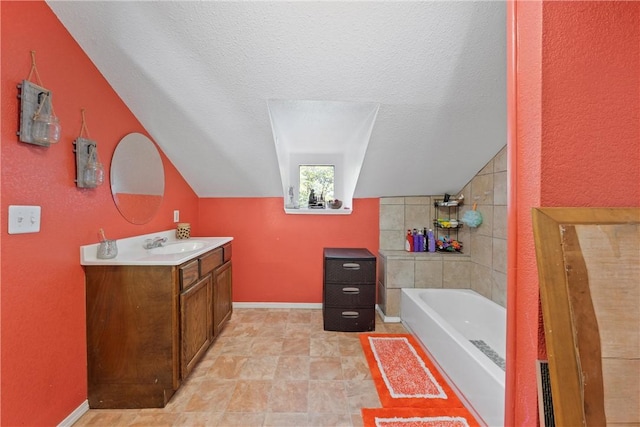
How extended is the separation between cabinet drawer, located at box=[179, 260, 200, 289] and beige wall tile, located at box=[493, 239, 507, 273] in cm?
249

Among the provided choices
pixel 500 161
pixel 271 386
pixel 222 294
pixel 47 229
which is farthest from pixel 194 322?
pixel 500 161

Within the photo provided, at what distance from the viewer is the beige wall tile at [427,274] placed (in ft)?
A: 8.98

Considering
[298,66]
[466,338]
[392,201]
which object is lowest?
[466,338]

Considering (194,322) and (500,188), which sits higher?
(500,188)

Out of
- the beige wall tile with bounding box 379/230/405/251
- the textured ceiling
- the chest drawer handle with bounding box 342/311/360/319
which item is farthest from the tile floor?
the textured ceiling

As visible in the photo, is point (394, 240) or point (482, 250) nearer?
point (482, 250)

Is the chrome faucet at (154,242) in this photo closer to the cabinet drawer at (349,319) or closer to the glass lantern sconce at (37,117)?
the glass lantern sconce at (37,117)

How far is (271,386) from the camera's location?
5.78 feet

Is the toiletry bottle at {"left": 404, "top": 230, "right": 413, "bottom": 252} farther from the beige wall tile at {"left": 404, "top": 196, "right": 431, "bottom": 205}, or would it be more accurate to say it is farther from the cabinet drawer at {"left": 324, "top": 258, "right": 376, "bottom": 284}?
the cabinet drawer at {"left": 324, "top": 258, "right": 376, "bottom": 284}

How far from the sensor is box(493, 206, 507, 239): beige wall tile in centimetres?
220

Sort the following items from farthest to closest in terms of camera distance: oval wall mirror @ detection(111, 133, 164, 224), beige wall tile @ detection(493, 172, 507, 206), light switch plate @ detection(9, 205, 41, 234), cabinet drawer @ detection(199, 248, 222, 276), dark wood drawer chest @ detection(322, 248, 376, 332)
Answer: dark wood drawer chest @ detection(322, 248, 376, 332)
beige wall tile @ detection(493, 172, 507, 206)
cabinet drawer @ detection(199, 248, 222, 276)
oval wall mirror @ detection(111, 133, 164, 224)
light switch plate @ detection(9, 205, 41, 234)

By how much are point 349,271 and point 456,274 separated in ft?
3.81

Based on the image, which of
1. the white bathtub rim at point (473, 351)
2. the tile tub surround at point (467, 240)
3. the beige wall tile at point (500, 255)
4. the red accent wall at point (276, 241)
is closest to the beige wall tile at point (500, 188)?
the tile tub surround at point (467, 240)

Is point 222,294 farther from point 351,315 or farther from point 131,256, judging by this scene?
point 351,315
